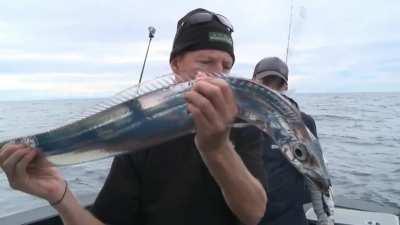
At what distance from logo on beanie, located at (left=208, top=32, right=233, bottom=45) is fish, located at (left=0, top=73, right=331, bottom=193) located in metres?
0.56

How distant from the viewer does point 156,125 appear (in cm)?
211

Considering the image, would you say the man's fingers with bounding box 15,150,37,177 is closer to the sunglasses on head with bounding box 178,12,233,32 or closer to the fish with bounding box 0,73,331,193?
the fish with bounding box 0,73,331,193

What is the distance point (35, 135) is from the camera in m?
2.25

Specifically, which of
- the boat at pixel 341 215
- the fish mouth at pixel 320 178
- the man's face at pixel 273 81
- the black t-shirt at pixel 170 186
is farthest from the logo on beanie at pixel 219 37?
the man's face at pixel 273 81

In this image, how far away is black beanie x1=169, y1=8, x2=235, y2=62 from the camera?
262 centimetres

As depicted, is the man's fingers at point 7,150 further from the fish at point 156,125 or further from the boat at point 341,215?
the boat at point 341,215

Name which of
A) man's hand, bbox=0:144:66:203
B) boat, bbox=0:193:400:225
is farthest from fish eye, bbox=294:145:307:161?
boat, bbox=0:193:400:225

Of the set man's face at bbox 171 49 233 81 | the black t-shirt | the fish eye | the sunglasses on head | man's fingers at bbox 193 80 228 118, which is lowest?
the black t-shirt

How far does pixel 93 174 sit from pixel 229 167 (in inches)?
424

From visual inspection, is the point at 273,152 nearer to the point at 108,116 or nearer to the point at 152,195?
the point at 152,195

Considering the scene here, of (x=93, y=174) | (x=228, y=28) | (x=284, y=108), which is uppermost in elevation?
(x=228, y=28)

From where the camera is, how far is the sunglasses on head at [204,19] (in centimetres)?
272

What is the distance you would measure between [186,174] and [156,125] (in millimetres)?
471

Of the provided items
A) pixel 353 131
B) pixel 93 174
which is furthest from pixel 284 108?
pixel 353 131
